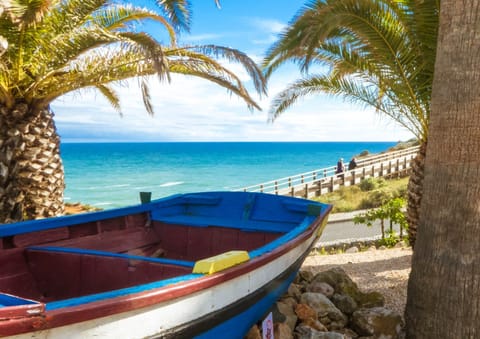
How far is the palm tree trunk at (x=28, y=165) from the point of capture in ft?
24.8

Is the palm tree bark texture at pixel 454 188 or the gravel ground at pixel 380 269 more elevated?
the palm tree bark texture at pixel 454 188

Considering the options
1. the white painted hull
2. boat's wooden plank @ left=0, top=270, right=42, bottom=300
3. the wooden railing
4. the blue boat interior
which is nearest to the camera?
the white painted hull

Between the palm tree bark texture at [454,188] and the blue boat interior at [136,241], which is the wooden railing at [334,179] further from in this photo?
the palm tree bark texture at [454,188]

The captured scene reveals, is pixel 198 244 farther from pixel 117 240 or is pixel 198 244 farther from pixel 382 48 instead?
pixel 382 48

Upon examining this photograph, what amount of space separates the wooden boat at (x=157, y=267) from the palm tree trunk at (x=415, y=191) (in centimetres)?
262

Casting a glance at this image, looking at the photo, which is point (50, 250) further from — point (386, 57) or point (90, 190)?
point (90, 190)

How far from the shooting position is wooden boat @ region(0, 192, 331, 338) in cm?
226

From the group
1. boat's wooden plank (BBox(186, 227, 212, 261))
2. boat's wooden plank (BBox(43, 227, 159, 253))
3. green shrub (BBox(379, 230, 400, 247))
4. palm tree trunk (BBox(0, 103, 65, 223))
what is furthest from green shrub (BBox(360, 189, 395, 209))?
boat's wooden plank (BBox(43, 227, 159, 253))

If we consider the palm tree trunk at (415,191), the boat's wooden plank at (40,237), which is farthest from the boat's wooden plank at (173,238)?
the palm tree trunk at (415,191)

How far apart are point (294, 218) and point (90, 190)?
158ft

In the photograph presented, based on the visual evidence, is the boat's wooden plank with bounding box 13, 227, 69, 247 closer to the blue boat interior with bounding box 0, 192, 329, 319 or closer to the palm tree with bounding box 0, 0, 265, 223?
the blue boat interior with bounding box 0, 192, 329, 319

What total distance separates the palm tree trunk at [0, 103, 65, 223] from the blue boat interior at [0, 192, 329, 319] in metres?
3.49

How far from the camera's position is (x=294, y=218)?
546cm

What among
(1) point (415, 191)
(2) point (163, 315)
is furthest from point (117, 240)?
(1) point (415, 191)
